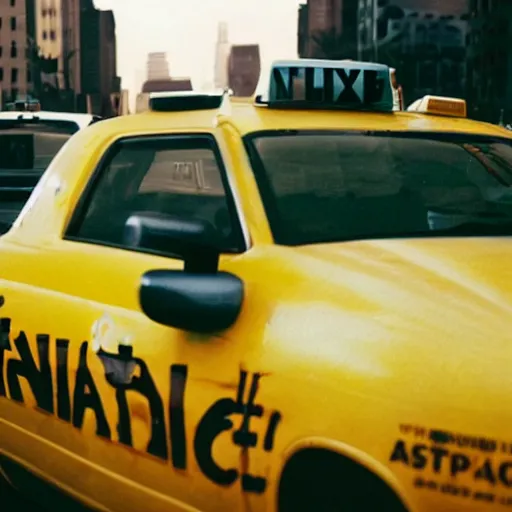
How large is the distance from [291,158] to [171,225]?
2.18 feet

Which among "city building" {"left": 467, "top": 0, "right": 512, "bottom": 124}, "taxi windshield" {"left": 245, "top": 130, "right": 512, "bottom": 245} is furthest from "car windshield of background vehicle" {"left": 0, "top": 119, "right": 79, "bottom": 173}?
"city building" {"left": 467, "top": 0, "right": 512, "bottom": 124}

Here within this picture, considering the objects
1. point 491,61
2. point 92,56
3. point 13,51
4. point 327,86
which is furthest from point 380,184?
point 92,56

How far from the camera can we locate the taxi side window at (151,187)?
4320 mm

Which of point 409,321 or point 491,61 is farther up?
point 409,321

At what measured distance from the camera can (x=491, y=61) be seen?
90875mm

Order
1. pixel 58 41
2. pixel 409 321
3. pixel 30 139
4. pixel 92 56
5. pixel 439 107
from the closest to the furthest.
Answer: pixel 409 321, pixel 439 107, pixel 30 139, pixel 58 41, pixel 92 56

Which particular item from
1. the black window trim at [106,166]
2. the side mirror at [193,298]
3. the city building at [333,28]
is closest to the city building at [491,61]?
the city building at [333,28]

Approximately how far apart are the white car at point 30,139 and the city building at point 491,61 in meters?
73.7

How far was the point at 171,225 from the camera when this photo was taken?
11.2ft

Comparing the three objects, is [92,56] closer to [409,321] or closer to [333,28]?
[333,28]

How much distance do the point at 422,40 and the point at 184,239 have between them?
134 meters

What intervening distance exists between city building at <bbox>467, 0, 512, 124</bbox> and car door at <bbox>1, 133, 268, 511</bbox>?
80150 mm

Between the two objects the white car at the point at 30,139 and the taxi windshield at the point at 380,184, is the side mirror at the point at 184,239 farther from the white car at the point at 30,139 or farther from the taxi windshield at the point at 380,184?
the white car at the point at 30,139

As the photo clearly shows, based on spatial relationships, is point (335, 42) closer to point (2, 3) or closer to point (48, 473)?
point (2, 3)
